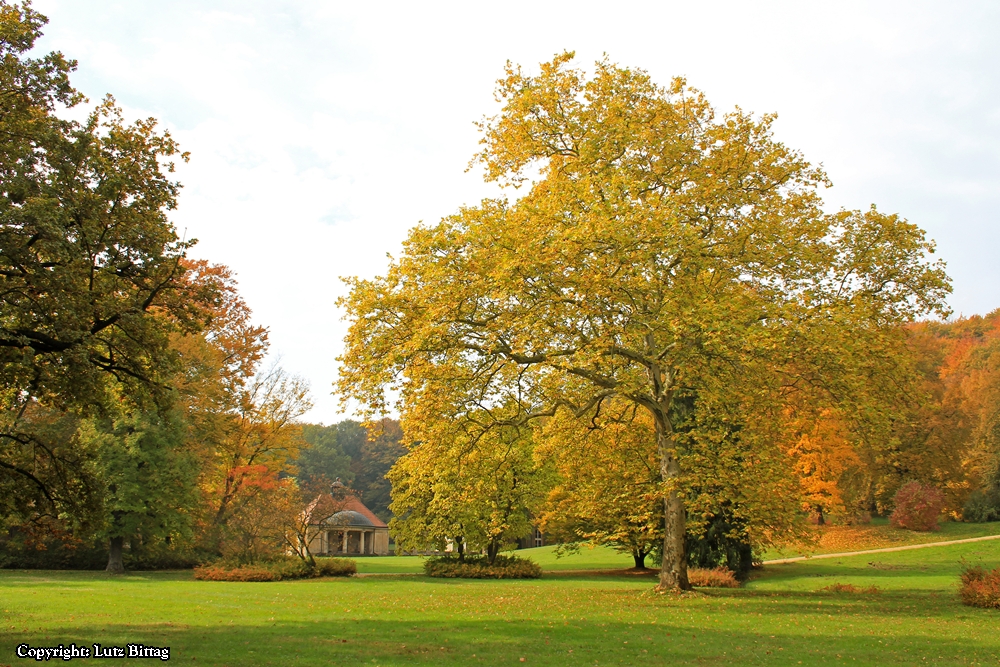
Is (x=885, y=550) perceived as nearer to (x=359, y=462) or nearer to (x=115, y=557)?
(x=115, y=557)

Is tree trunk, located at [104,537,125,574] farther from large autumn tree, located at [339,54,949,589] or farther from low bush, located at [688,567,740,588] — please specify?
low bush, located at [688,567,740,588]

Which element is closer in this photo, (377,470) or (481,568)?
(481,568)

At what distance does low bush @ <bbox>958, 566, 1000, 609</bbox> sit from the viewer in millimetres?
18281

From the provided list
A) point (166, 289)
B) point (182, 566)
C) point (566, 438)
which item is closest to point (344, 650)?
point (166, 289)

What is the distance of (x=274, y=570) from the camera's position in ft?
103

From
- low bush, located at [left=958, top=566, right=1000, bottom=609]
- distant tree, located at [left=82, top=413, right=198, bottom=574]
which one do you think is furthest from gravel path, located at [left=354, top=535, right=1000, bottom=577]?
low bush, located at [left=958, top=566, right=1000, bottom=609]

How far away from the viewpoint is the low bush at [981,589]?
18.3m

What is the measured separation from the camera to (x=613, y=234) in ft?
54.4

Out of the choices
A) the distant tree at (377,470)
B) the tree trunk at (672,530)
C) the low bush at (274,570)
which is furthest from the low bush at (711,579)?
the distant tree at (377,470)

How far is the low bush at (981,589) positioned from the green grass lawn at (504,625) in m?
0.84

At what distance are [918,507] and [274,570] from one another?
38357 millimetres

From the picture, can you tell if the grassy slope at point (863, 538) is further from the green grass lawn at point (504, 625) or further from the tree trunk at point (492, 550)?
the green grass lawn at point (504, 625)

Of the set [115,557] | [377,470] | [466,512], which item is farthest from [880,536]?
[377,470]

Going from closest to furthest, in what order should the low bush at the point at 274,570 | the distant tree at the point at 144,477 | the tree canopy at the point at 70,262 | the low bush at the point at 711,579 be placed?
the tree canopy at the point at 70,262 < the low bush at the point at 711,579 < the low bush at the point at 274,570 < the distant tree at the point at 144,477
